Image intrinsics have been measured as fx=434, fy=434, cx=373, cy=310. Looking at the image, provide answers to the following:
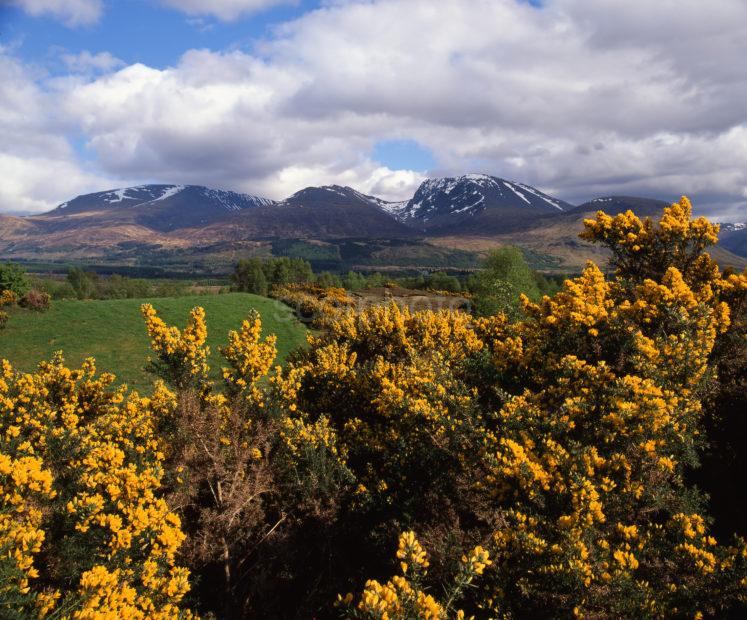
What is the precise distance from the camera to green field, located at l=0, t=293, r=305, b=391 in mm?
30359

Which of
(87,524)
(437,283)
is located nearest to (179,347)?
(87,524)

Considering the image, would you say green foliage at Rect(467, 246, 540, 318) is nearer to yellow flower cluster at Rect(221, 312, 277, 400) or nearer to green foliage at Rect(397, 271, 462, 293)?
green foliage at Rect(397, 271, 462, 293)

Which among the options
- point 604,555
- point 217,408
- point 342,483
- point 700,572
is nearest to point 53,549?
point 217,408

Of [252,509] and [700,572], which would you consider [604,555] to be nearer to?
[700,572]

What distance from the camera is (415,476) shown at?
918 cm

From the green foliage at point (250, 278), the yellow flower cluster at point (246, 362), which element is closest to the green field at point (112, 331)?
the yellow flower cluster at point (246, 362)

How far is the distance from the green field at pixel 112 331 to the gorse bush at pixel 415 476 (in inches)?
649

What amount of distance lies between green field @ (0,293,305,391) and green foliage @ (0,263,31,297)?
11.8 ft

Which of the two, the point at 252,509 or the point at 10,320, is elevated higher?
the point at 10,320

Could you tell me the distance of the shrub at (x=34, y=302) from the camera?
37.4m

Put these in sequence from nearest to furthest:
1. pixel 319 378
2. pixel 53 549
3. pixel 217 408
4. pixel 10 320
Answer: pixel 53 549, pixel 217 408, pixel 319 378, pixel 10 320

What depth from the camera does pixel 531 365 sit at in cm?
1027

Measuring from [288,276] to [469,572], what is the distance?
276 ft

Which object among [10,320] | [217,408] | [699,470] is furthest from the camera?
[10,320]
